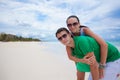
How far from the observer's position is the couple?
144cm

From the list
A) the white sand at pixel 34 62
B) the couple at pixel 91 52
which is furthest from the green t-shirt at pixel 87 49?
the white sand at pixel 34 62

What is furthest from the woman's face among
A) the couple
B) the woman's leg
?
the woman's leg

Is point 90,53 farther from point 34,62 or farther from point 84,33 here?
point 34,62

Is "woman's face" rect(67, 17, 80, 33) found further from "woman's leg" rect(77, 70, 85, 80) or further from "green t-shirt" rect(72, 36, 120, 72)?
"woman's leg" rect(77, 70, 85, 80)

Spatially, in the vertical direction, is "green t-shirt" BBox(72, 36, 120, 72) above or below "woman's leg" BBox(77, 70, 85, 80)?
above

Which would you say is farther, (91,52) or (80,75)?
(80,75)

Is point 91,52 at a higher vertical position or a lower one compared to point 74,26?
lower

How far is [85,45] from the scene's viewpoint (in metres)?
1.40

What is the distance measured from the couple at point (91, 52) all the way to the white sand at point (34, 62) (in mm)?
184

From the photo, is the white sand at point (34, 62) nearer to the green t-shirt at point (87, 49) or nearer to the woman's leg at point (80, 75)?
the woman's leg at point (80, 75)

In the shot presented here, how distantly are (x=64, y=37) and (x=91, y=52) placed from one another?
0.18 metres

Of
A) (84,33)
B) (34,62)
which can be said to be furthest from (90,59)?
(34,62)

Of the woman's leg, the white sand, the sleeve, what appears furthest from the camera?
the white sand

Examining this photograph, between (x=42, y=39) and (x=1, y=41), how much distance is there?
1.18 feet
